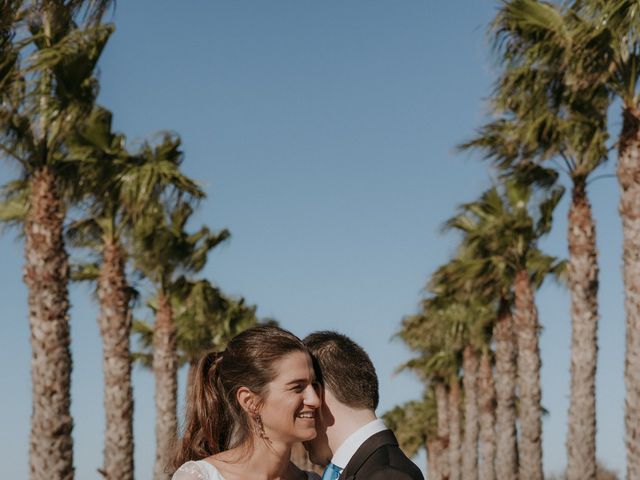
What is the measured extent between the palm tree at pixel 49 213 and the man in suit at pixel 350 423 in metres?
11.6

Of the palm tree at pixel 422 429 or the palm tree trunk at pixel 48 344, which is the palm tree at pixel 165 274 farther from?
the palm tree at pixel 422 429

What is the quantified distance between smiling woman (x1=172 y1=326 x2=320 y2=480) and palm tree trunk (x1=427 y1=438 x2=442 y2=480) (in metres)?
61.9

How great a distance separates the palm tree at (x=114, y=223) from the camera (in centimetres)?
1909

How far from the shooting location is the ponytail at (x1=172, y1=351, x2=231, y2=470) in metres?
3.99

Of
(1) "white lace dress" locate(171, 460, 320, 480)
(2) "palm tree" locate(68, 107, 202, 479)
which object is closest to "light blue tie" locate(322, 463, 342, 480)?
(1) "white lace dress" locate(171, 460, 320, 480)

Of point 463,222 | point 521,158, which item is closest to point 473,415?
point 463,222

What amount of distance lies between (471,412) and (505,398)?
1013 cm

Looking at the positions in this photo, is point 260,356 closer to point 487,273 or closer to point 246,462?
point 246,462

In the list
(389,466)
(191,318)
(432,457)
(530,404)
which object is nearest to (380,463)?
(389,466)

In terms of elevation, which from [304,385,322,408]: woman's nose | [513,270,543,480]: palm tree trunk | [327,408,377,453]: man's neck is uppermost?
[513,270,543,480]: palm tree trunk

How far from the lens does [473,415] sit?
133 ft

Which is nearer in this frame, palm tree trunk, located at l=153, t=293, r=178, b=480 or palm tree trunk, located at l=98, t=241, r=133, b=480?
palm tree trunk, located at l=98, t=241, r=133, b=480

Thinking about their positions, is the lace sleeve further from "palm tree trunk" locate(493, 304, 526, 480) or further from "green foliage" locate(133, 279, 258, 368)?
"palm tree trunk" locate(493, 304, 526, 480)

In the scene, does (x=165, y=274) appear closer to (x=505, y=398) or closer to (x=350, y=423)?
(x=505, y=398)
